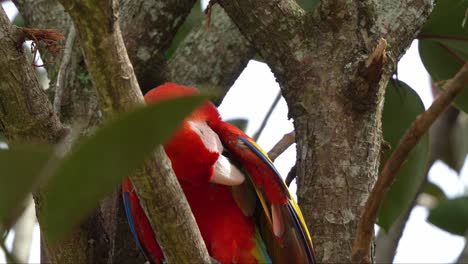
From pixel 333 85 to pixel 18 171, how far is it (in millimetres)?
1400

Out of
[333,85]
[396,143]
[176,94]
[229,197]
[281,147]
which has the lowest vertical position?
[229,197]

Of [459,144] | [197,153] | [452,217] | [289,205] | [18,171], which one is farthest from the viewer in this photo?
[459,144]

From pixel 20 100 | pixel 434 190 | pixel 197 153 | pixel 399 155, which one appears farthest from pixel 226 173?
pixel 434 190

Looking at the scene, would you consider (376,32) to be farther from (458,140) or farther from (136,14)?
(458,140)

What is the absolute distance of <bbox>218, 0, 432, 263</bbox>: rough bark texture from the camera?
1.88 metres

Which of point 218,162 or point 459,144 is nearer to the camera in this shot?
point 218,162

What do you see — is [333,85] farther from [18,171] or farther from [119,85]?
[18,171]

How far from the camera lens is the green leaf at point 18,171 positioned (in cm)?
62

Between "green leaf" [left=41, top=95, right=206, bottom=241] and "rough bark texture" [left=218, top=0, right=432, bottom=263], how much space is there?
1.26 meters

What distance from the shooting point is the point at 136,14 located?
2.55 metres

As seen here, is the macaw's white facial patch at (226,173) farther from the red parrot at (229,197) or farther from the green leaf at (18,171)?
the green leaf at (18,171)

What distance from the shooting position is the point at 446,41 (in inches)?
94.0

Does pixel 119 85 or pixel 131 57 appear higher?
pixel 119 85

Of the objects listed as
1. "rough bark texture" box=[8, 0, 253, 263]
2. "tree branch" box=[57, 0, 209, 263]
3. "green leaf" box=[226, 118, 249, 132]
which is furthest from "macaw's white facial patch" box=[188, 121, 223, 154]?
"green leaf" box=[226, 118, 249, 132]
